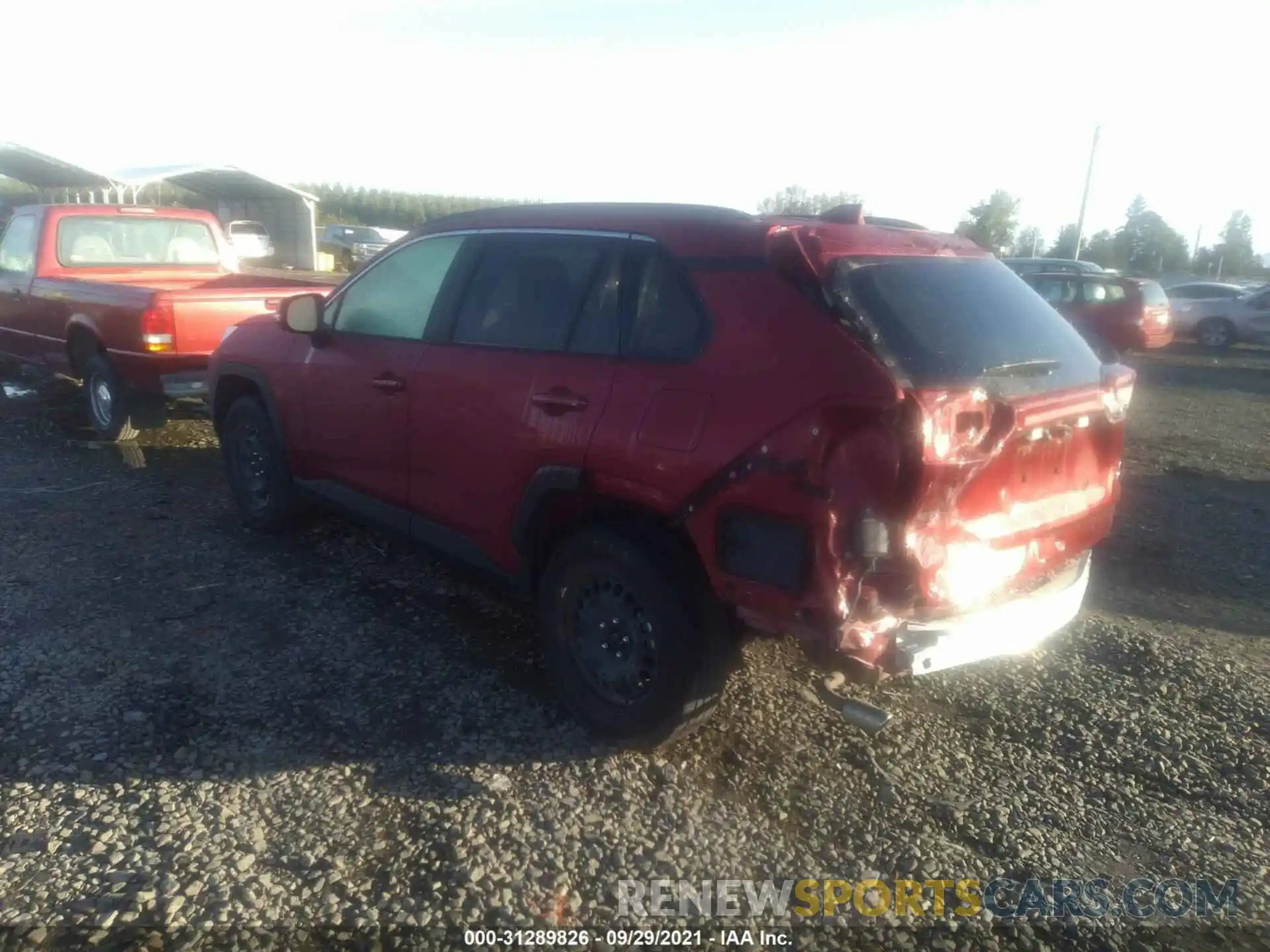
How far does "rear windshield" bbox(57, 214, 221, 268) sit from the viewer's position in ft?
27.6

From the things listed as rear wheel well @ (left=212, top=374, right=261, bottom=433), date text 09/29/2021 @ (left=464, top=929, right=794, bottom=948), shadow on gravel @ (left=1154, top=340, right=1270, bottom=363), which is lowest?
shadow on gravel @ (left=1154, top=340, right=1270, bottom=363)

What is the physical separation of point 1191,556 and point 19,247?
9591 millimetres

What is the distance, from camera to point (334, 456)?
494cm

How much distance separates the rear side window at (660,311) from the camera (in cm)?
331

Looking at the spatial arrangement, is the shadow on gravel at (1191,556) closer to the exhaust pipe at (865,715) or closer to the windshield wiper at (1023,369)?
the windshield wiper at (1023,369)

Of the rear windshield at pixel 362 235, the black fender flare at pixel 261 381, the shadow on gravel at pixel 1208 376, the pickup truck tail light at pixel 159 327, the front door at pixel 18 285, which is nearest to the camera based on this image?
the black fender flare at pixel 261 381

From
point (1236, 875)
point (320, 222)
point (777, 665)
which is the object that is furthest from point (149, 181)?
point (1236, 875)

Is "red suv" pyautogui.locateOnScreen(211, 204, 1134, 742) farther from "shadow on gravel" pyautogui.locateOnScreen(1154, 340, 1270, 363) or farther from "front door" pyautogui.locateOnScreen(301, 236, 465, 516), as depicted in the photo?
"shadow on gravel" pyautogui.locateOnScreen(1154, 340, 1270, 363)

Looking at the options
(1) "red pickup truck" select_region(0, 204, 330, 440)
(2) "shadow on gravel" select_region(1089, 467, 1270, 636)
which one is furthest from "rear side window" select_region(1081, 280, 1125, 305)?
(1) "red pickup truck" select_region(0, 204, 330, 440)

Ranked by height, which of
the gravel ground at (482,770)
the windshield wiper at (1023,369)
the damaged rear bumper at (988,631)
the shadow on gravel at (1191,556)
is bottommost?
the gravel ground at (482,770)

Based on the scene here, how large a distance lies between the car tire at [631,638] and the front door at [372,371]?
46.3 inches

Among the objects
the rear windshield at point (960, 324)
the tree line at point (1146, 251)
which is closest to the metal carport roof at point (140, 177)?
the rear windshield at point (960, 324)

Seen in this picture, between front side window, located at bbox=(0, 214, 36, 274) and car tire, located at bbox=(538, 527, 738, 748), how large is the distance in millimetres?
6993

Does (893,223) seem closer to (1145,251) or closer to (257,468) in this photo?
(257,468)
